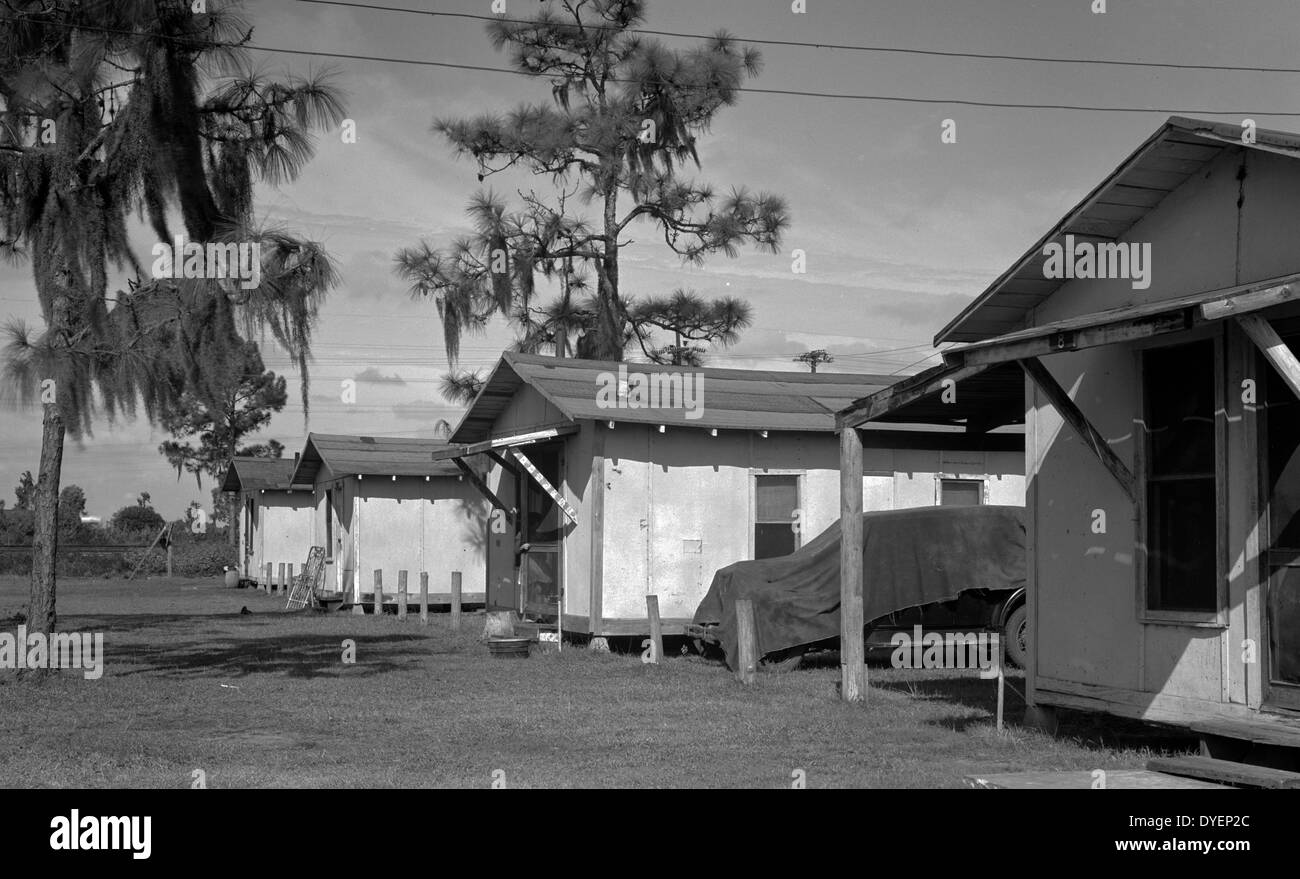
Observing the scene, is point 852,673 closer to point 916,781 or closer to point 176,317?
point 916,781

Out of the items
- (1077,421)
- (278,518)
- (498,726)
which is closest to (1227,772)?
(1077,421)

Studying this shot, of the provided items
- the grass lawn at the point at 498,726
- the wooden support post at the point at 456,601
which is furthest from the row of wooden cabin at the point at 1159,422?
the wooden support post at the point at 456,601

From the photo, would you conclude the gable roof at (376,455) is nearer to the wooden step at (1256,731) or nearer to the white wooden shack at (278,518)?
the white wooden shack at (278,518)

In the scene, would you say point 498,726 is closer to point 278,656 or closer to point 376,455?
point 278,656

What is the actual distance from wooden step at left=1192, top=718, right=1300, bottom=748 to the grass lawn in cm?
97

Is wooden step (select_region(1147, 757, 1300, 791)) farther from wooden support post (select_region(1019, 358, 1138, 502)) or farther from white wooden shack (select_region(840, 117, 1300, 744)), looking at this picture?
wooden support post (select_region(1019, 358, 1138, 502))

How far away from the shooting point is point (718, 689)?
14.9 meters

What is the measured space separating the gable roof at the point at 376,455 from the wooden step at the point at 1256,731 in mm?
21197

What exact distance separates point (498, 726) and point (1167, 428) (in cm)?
618

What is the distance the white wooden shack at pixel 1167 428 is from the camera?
9.27 metres

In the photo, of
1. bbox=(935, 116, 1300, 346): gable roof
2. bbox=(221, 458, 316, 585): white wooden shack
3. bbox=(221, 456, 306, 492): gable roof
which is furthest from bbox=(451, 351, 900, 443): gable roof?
bbox=(221, 456, 306, 492): gable roof
